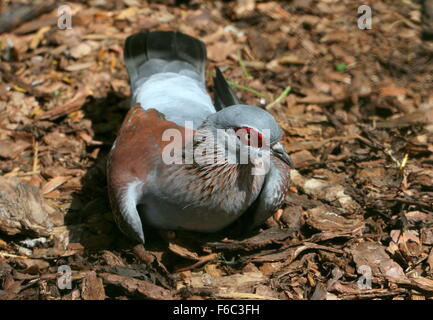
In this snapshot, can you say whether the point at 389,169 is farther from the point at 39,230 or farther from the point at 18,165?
the point at 18,165

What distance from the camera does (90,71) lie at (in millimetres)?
7598

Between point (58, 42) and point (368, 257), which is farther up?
point (58, 42)

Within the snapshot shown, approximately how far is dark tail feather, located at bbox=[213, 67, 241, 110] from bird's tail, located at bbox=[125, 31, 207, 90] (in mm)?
519

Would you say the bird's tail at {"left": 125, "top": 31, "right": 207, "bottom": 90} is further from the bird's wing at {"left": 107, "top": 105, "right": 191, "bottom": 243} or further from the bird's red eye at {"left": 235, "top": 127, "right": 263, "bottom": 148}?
the bird's red eye at {"left": 235, "top": 127, "right": 263, "bottom": 148}

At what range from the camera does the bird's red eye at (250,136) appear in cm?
478

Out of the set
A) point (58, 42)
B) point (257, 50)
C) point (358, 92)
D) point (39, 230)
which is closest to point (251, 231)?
point (39, 230)

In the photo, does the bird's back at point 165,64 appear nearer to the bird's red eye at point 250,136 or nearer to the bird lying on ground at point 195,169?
the bird lying on ground at point 195,169

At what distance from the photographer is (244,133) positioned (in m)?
4.83

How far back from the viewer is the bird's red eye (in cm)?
478

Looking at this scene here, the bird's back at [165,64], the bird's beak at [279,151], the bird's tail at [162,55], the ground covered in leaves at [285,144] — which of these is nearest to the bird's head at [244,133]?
the bird's beak at [279,151]

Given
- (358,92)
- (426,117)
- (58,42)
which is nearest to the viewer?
(426,117)

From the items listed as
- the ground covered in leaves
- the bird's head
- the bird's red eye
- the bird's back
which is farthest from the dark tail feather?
the bird's red eye
